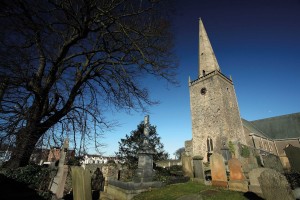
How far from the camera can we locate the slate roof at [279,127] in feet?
102

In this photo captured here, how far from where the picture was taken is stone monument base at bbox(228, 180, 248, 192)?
756 cm

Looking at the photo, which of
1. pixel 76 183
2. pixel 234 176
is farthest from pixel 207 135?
pixel 76 183

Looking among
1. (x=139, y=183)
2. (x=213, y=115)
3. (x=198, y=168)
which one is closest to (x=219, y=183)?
(x=198, y=168)

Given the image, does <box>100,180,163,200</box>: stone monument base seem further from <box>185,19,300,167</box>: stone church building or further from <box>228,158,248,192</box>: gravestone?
<box>185,19,300,167</box>: stone church building

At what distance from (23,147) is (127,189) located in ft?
14.2

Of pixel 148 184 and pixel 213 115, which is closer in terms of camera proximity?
pixel 148 184

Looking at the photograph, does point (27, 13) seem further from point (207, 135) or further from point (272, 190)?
point (207, 135)

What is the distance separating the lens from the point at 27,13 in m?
4.36

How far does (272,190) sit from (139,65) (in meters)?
5.83

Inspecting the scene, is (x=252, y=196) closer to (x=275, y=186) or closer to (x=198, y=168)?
(x=275, y=186)

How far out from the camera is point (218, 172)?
28.6ft

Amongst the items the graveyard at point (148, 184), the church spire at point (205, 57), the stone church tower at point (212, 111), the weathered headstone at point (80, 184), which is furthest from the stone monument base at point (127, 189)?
the church spire at point (205, 57)

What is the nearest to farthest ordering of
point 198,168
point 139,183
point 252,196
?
point 252,196 → point 139,183 → point 198,168

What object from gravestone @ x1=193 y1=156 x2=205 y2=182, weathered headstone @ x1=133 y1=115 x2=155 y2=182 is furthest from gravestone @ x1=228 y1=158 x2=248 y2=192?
weathered headstone @ x1=133 y1=115 x2=155 y2=182
